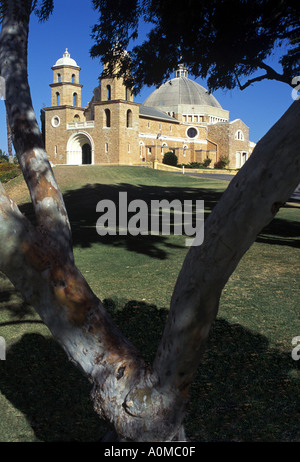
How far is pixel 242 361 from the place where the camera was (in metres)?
5.32

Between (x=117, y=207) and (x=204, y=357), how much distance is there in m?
15.1

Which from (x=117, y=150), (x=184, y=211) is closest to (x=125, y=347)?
(x=184, y=211)

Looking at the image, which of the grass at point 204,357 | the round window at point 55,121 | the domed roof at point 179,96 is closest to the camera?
the grass at point 204,357

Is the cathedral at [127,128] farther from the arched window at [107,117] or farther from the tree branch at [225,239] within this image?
the tree branch at [225,239]

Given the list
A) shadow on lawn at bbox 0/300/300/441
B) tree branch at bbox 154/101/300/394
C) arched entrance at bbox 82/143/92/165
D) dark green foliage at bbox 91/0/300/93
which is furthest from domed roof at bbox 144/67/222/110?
tree branch at bbox 154/101/300/394

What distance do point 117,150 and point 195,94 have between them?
2906 centimetres

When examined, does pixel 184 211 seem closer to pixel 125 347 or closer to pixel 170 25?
pixel 170 25

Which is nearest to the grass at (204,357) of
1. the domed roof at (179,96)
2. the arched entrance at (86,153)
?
the arched entrance at (86,153)

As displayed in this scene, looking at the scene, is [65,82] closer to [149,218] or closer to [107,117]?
[107,117]

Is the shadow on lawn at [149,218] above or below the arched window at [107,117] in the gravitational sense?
below

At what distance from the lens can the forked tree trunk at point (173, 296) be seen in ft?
8.14
